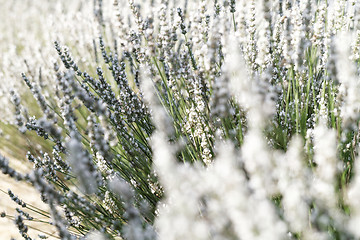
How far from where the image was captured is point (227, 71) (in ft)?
3.92

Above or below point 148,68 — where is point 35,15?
above

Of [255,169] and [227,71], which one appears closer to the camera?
[255,169]

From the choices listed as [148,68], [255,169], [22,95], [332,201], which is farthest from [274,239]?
[22,95]

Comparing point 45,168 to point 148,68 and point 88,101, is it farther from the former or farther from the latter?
point 148,68

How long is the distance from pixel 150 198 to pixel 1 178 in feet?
6.40

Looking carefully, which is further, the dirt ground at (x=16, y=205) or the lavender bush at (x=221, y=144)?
the dirt ground at (x=16, y=205)

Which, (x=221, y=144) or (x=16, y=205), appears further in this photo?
(x=16, y=205)

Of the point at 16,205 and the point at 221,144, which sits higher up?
the point at 16,205

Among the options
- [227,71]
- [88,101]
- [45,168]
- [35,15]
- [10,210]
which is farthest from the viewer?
[35,15]

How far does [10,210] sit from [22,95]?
4.95 ft

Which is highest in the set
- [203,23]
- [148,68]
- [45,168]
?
[203,23]

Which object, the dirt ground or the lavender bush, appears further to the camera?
the dirt ground

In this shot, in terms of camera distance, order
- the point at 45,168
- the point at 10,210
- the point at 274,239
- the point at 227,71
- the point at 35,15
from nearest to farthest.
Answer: the point at 274,239 < the point at 227,71 < the point at 45,168 < the point at 10,210 < the point at 35,15

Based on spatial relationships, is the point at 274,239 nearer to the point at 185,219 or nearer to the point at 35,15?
the point at 185,219
